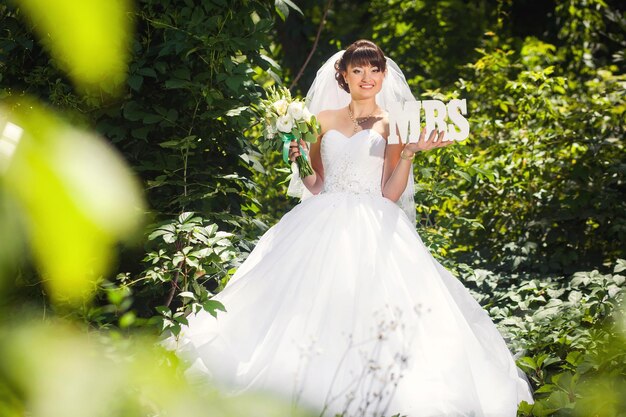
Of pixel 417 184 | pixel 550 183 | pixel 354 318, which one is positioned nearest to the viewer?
pixel 354 318

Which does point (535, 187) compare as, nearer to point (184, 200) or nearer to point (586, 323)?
point (586, 323)

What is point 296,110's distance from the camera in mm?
3473

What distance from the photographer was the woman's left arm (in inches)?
133

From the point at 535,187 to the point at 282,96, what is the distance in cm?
244

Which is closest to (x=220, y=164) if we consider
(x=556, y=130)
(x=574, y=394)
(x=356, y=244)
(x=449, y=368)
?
(x=356, y=244)

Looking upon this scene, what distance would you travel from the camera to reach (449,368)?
3002 mm

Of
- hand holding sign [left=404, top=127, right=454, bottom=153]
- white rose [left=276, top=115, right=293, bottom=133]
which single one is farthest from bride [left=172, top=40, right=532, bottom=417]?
white rose [left=276, top=115, right=293, bottom=133]

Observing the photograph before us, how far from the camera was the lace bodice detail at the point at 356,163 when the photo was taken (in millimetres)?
3568

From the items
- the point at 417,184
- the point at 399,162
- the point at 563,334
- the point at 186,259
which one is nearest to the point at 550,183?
the point at 417,184

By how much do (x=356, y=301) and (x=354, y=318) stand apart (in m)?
0.07

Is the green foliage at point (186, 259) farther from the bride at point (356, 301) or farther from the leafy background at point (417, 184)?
the bride at point (356, 301)

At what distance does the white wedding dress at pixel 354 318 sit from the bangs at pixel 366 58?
304 mm

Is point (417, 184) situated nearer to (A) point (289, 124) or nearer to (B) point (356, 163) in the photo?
(B) point (356, 163)

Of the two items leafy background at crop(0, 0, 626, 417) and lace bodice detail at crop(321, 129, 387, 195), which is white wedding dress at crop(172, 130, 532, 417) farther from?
leafy background at crop(0, 0, 626, 417)
